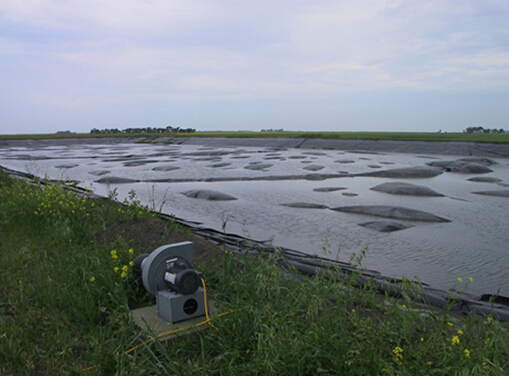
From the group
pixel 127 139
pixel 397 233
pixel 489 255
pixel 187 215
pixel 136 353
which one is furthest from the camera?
pixel 127 139

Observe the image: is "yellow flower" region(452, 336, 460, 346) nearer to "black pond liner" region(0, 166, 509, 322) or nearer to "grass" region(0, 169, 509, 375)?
"grass" region(0, 169, 509, 375)

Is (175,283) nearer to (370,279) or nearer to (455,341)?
(370,279)

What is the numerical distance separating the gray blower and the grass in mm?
188

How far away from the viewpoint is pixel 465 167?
14695 millimetres

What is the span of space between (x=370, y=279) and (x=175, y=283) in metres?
1.58

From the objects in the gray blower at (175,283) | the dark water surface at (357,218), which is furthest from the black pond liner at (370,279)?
the gray blower at (175,283)

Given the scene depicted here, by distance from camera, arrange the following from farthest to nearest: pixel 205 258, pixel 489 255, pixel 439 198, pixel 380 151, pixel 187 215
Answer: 1. pixel 380 151
2. pixel 439 198
3. pixel 187 215
4. pixel 489 255
5. pixel 205 258

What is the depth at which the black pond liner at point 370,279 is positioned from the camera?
3.41 metres

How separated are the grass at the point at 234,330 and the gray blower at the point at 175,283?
7.4 inches

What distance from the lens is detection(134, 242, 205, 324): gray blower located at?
2.80 m

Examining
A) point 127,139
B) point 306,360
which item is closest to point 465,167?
point 306,360

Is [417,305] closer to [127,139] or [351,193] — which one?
[351,193]

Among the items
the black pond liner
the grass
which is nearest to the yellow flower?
the grass

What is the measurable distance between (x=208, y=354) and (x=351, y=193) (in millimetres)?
7520
